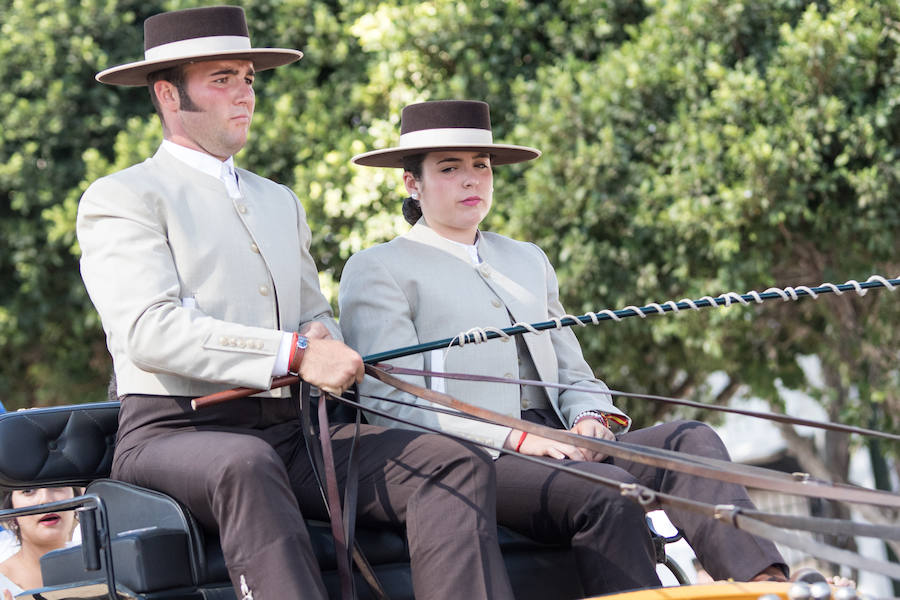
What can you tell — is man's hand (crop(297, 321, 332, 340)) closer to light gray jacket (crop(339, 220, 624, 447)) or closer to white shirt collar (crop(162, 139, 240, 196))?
light gray jacket (crop(339, 220, 624, 447))

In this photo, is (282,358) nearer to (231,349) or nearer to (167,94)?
(231,349)

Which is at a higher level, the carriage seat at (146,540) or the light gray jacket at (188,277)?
the light gray jacket at (188,277)

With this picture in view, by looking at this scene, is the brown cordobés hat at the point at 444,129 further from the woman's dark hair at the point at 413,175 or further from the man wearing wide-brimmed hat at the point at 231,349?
the man wearing wide-brimmed hat at the point at 231,349

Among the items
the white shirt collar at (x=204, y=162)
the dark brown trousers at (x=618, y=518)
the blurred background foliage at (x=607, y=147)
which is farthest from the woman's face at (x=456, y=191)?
the blurred background foliage at (x=607, y=147)

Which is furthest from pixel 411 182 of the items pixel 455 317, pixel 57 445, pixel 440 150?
pixel 57 445

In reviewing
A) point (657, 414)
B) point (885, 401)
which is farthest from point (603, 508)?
point (657, 414)

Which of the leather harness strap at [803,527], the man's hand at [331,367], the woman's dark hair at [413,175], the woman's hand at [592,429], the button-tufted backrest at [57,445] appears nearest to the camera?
the leather harness strap at [803,527]

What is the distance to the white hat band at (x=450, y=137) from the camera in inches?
164

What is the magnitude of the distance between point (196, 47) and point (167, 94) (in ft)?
0.61

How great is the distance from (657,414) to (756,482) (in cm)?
773

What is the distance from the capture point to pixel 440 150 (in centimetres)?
421

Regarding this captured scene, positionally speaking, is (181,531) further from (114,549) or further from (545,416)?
(545,416)

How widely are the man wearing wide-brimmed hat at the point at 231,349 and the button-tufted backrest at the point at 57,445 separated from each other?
0.27 meters

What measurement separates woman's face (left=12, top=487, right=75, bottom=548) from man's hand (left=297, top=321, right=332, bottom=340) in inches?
78.8
